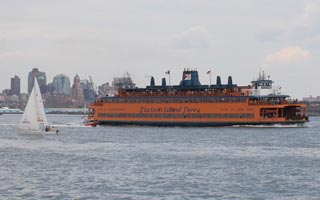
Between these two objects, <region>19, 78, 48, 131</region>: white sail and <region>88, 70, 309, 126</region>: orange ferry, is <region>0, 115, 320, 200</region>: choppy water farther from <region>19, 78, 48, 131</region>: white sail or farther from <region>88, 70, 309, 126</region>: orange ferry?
<region>88, 70, 309, 126</region>: orange ferry

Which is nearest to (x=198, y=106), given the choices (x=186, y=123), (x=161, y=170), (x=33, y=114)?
(x=186, y=123)

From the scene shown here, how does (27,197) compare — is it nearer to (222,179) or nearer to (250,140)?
(222,179)

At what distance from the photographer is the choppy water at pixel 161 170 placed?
3975 centimetres

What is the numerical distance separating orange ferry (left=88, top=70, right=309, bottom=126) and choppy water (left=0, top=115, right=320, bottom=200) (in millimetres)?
35782

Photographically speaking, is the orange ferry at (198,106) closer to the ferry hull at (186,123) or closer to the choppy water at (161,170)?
the ferry hull at (186,123)

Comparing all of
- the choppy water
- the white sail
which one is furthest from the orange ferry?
the choppy water

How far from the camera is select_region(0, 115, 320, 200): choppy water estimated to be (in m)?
39.8

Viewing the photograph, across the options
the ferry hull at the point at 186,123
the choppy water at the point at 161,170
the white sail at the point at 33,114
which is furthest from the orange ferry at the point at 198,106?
the choppy water at the point at 161,170

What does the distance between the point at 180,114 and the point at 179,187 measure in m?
78.4

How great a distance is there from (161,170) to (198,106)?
68284 mm

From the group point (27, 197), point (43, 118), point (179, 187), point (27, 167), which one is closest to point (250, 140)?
point (43, 118)

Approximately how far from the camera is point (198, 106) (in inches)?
4626

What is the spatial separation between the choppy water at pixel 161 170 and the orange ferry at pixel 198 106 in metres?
35.8

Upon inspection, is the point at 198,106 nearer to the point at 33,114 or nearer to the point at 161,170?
the point at 33,114
